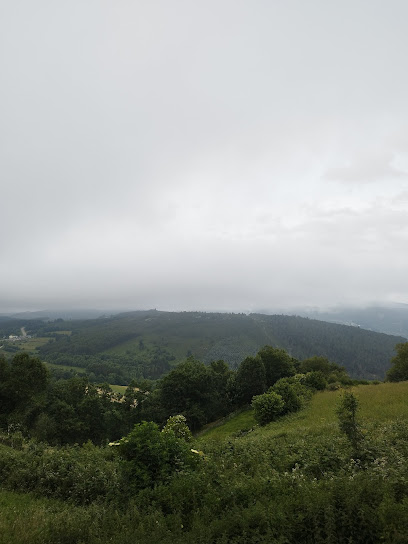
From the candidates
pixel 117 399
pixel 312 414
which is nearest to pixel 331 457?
pixel 312 414

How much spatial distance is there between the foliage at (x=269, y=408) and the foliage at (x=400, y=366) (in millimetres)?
25425

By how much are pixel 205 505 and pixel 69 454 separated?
25.7ft

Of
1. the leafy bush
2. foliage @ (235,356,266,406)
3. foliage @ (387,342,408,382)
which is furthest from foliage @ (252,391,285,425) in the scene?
foliage @ (387,342,408,382)

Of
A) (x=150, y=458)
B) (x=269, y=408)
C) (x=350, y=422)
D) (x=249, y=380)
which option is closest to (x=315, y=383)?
(x=249, y=380)

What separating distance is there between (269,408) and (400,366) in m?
27.4

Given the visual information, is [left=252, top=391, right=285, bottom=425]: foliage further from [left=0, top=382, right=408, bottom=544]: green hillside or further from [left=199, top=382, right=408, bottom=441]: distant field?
[left=0, top=382, right=408, bottom=544]: green hillside

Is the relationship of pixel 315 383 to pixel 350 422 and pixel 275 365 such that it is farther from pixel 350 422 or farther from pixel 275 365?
pixel 350 422

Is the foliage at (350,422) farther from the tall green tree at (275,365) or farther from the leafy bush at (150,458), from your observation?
the tall green tree at (275,365)

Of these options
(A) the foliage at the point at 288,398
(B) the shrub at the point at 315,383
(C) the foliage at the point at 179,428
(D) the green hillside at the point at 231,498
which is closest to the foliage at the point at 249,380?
(B) the shrub at the point at 315,383

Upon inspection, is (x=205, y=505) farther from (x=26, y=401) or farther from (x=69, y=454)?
(x=26, y=401)

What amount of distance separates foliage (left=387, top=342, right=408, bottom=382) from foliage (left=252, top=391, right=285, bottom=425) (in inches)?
1001

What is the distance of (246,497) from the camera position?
6645 mm

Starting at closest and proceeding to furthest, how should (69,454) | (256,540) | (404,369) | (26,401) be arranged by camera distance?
(256,540) < (69,454) < (26,401) < (404,369)

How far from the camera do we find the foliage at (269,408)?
22.8m
